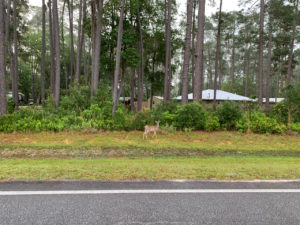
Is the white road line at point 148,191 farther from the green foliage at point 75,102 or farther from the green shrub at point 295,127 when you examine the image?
the green foliage at point 75,102

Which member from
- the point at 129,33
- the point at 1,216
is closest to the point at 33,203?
the point at 1,216

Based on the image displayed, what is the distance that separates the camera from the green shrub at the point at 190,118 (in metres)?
11.4

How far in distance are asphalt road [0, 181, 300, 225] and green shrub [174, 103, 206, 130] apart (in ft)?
23.7

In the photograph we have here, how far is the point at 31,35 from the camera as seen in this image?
3434 centimetres

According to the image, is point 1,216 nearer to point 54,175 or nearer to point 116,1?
point 54,175

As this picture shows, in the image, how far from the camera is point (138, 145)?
9.16 meters

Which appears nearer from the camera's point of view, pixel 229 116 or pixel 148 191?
pixel 148 191

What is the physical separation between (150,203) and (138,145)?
19.4 ft

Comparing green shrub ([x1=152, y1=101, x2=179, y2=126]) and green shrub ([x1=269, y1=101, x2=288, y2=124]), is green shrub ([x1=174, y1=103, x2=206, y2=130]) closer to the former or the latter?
green shrub ([x1=152, y1=101, x2=179, y2=126])

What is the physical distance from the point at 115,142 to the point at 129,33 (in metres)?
12.5

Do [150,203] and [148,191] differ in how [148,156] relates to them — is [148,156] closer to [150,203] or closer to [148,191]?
[148,191]

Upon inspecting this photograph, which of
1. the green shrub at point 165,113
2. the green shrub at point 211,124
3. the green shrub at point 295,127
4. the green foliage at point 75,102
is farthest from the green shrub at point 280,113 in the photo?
the green foliage at point 75,102

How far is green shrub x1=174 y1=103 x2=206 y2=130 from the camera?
11.4 meters

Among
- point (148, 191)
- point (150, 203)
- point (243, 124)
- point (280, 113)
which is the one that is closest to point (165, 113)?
point (243, 124)
